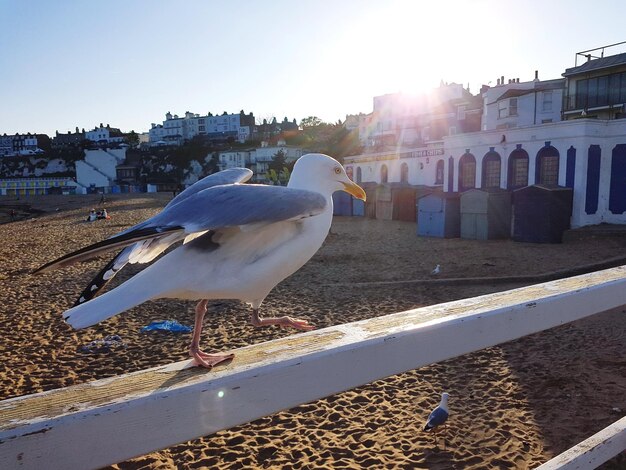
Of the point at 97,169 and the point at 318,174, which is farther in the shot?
the point at 97,169

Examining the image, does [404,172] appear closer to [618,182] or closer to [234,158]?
[618,182]

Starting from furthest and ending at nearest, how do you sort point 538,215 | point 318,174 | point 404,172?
point 404,172 < point 538,215 < point 318,174

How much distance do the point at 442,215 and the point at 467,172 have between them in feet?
25.8

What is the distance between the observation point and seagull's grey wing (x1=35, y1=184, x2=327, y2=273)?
1.72m

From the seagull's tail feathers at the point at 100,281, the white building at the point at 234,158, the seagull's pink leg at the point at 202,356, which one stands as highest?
the white building at the point at 234,158

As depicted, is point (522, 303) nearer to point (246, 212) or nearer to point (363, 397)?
point (246, 212)

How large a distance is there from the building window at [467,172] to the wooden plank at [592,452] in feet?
78.3

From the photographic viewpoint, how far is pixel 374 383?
5703 mm

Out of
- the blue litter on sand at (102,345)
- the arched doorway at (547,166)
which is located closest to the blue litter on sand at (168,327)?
the blue litter on sand at (102,345)

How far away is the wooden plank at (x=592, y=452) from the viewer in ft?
7.51

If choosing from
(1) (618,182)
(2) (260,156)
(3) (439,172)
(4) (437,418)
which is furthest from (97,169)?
(4) (437,418)

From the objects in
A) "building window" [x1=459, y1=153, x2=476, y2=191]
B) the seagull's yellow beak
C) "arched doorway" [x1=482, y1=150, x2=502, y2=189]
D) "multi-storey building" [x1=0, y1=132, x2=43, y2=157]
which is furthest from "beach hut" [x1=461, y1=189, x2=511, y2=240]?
"multi-storey building" [x1=0, y1=132, x2=43, y2=157]

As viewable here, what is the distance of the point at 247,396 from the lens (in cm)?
123

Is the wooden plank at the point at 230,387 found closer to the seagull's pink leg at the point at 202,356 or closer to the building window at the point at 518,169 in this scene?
the seagull's pink leg at the point at 202,356
